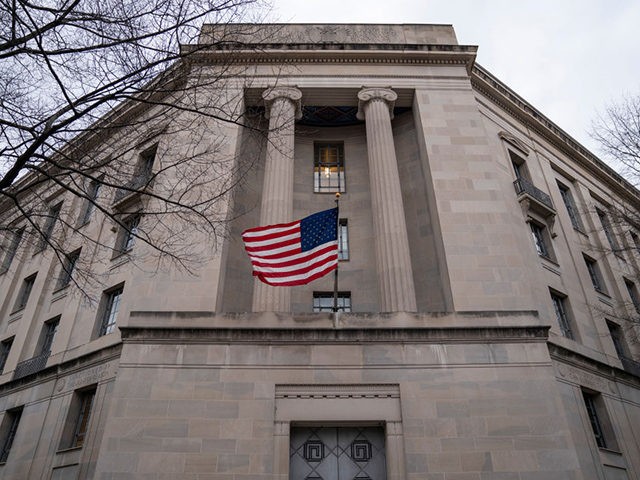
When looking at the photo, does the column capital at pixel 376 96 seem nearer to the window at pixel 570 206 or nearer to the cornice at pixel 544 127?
the cornice at pixel 544 127

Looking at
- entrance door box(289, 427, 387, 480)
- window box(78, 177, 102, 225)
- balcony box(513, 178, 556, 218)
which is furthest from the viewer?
window box(78, 177, 102, 225)

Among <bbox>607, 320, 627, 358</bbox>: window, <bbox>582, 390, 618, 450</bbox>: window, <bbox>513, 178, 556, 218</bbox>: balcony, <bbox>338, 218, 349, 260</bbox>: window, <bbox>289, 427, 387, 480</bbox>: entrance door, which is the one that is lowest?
<bbox>289, 427, 387, 480</bbox>: entrance door

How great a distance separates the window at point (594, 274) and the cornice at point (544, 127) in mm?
4706

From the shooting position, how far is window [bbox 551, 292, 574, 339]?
1995cm

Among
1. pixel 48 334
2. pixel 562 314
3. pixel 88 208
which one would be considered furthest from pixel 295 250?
pixel 88 208

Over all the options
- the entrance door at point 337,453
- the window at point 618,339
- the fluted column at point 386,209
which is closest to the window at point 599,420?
the window at point 618,339

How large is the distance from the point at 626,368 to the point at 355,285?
1234 centimetres

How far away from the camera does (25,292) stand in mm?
26953

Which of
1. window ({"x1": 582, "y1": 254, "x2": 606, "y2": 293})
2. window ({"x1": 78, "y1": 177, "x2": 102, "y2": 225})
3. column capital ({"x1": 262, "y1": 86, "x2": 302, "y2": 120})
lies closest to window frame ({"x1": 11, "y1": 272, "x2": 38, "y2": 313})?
window ({"x1": 78, "y1": 177, "x2": 102, "y2": 225})

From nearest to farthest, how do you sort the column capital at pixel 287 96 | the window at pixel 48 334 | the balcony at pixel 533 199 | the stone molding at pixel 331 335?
1. the stone molding at pixel 331 335
2. the column capital at pixel 287 96
3. the balcony at pixel 533 199
4. the window at pixel 48 334

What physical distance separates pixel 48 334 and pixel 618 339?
87.4ft

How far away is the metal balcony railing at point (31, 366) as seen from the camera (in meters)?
21.2

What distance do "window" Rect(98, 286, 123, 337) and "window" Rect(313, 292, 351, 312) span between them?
8278 millimetres

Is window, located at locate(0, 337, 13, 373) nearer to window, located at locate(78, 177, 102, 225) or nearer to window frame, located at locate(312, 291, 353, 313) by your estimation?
window, located at locate(78, 177, 102, 225)
